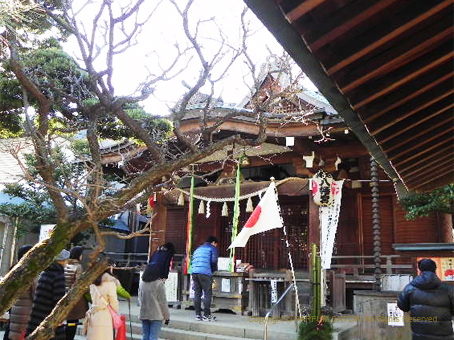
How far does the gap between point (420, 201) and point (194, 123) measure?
6094mm

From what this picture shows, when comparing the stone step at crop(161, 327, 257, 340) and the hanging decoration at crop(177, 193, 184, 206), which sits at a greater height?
the hanging decoration at crop(177, 193, 184, 206)

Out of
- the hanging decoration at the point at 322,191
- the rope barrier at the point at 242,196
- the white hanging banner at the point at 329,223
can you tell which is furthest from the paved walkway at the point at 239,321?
the rope barrier at the point at 242,196

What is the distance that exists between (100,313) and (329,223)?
6.24 meters

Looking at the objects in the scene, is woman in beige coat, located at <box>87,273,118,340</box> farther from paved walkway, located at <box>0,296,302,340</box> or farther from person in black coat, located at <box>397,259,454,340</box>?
person in black coat, located at <box>397,259,454,340</box>

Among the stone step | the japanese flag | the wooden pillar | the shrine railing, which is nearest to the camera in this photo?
the stone step

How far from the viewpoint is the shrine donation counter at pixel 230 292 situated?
10.3m

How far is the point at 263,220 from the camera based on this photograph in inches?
347

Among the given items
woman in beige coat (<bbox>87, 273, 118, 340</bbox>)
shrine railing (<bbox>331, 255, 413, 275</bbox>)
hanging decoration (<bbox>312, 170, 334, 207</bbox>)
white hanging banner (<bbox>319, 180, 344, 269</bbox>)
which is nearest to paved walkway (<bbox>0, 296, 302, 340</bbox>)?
white hanging banner (<bbox>319, 180, 344, 269</bbox>)

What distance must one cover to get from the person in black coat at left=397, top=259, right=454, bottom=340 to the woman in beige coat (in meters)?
3.85

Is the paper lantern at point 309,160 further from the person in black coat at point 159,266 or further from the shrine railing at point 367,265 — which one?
the person in black coat at point 159,266

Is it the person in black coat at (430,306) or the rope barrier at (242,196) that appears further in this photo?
the rope barrier at (242,196)

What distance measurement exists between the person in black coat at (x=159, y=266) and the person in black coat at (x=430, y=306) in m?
4.04

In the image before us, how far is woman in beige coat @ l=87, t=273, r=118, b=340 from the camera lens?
17.9ft

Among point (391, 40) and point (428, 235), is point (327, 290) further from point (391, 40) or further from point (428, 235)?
point (391, 40)
